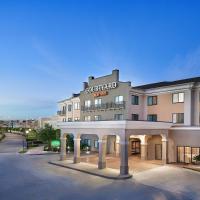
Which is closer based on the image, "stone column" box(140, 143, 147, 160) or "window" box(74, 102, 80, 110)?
"stone column" box(140, 143, 147, 160)

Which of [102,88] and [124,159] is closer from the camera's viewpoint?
[124,159]

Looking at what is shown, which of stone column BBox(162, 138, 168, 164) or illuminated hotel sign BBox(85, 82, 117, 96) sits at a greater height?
illuminated hotel sign BBox(85, 82, 117, 96)

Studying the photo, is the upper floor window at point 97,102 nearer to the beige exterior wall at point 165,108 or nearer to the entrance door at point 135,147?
the entrance door at point 135,147

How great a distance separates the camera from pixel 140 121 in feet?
85.1

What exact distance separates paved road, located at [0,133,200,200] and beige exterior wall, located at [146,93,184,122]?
8.96 m

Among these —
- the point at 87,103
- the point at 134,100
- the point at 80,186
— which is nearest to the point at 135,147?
the point at 134,100

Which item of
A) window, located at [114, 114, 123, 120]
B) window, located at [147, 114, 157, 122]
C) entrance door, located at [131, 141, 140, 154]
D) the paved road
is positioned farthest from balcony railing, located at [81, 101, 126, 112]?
the paved road

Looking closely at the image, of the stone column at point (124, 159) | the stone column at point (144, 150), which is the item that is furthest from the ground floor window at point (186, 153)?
the stone column at point (124, 159)

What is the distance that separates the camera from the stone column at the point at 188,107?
104 ft

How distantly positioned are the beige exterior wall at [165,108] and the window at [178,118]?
0.41 m

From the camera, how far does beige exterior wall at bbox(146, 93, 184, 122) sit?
109 feet

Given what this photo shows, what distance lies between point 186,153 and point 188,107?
5.69 m

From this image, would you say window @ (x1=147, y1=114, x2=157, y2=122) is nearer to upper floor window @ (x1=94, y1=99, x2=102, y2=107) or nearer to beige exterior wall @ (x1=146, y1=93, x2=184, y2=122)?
beige exterior wall @ (x1=146, y1=93, x2=184, y2=122)

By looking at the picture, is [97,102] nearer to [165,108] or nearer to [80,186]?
[165,108]
